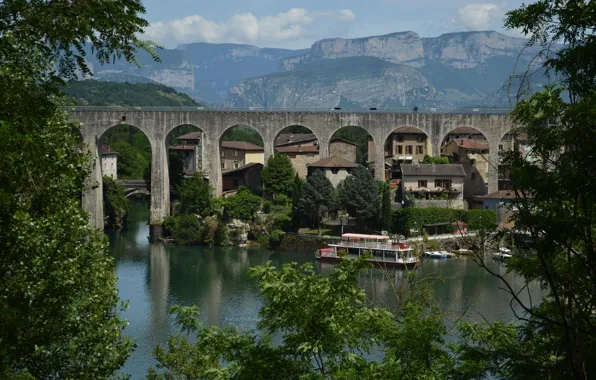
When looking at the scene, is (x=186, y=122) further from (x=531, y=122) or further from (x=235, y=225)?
(x=531, y=122)

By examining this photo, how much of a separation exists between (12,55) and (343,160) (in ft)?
135

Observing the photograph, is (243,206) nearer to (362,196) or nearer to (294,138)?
(362,196)

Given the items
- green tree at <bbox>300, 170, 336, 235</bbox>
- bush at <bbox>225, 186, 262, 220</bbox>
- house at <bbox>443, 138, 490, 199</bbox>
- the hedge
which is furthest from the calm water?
house at <bbox>443, 138, 490, 199</bbox>

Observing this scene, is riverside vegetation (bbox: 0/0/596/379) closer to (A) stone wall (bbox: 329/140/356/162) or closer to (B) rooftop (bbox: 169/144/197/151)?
(A) stone wall (bbox: 329/140/356/162)

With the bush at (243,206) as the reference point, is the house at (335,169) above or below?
above

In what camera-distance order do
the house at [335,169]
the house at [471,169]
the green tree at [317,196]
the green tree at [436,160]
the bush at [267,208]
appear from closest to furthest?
1. the green tree at [317,196]
2. the bush at [267,208]
3. the house at [335,169]
4. the green tree at [436,160]
5. the house at [471,169]

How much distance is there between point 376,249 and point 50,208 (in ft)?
102

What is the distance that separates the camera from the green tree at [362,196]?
4628 cm

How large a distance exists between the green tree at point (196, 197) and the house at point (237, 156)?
29.2 feet

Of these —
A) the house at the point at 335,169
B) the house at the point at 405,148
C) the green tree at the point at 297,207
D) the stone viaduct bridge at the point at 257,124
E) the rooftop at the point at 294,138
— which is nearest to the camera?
the green tree at the point at 297,207

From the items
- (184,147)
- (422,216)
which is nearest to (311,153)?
(422,216)

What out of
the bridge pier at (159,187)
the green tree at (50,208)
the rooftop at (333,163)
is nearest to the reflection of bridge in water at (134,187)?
the bridge pier at (159,187)

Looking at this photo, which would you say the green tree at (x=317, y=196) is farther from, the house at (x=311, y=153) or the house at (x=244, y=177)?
the house at (x=244, y=177)

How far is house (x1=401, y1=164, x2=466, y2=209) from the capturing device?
49.1 meters
